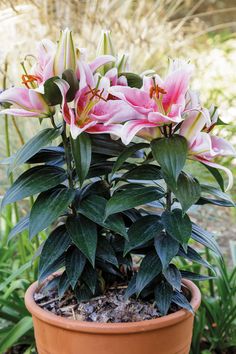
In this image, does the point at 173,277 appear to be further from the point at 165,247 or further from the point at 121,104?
the point at 121,104

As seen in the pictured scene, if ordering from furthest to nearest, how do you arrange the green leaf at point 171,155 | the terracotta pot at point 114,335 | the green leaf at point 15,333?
the green leaf at point 15,333
the terracotta pot at point 114,335
the green leaf at point 171,155

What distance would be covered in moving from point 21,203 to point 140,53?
39.8 inches

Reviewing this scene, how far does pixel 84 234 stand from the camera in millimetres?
902

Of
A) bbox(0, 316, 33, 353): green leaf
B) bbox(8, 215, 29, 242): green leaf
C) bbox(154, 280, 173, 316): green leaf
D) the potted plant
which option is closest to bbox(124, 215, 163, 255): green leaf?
the potted plant

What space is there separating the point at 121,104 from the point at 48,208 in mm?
216

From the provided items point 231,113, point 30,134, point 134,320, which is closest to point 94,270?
point 134,320

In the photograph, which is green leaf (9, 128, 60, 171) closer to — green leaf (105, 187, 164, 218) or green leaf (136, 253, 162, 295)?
green leaf (105, 187, 164, 218)

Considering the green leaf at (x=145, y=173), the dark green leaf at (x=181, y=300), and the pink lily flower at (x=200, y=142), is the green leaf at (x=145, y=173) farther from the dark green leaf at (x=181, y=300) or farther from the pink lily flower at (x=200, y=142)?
the dark green leaf at (x=181, y=300)

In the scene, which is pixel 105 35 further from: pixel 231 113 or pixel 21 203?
pixel 231 113

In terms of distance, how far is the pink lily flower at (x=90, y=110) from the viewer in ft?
2.74

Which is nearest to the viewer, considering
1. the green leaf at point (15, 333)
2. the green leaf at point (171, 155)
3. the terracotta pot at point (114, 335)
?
the green leaf at point (171, 155)

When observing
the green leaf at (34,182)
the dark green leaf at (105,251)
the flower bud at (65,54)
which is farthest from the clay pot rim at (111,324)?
the flower bud at (65,54)

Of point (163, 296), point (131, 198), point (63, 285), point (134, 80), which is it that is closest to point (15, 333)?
point (63, 285)

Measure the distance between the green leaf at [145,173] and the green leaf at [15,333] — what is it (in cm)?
59
